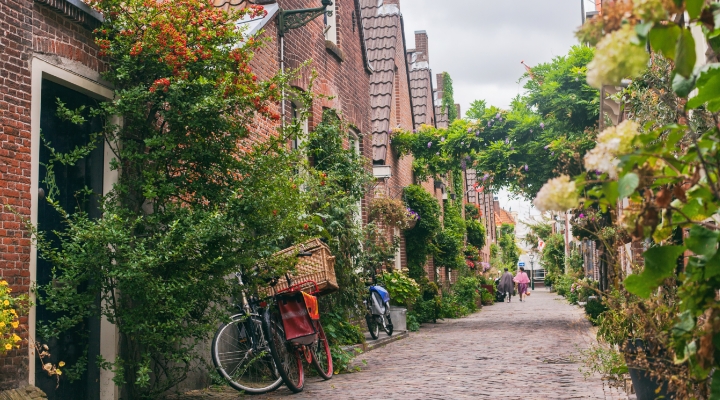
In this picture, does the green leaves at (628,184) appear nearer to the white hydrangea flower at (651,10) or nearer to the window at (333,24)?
the white hydrangea flower at (651,10)

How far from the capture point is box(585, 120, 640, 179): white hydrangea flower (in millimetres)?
2174

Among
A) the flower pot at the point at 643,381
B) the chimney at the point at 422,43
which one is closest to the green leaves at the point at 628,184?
the flower pot at the point at 643,381

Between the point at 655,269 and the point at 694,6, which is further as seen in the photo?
the point at 655,269

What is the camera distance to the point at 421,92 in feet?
88.4

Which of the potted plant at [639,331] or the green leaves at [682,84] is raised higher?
the green leaves at [682,84]

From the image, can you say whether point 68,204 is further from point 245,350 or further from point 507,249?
point 507,249

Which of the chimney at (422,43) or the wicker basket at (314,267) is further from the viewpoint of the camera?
the chimney at (422,43)

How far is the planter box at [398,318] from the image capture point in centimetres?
1542

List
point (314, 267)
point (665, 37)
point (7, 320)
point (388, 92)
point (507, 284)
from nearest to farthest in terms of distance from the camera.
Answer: point (665, 37) → point (7, 320) → point (314, 267) → point (388, 92) → point (507, 284)

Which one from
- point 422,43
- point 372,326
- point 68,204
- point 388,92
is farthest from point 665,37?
point 422,43

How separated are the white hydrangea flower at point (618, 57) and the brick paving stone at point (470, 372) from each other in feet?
17.2

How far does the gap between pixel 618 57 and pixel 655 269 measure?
2.45 ft

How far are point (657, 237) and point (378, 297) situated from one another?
37.4 feet

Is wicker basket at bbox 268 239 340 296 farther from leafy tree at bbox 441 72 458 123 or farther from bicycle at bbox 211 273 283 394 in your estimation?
leafy tree at bbox 441 72 458 123
